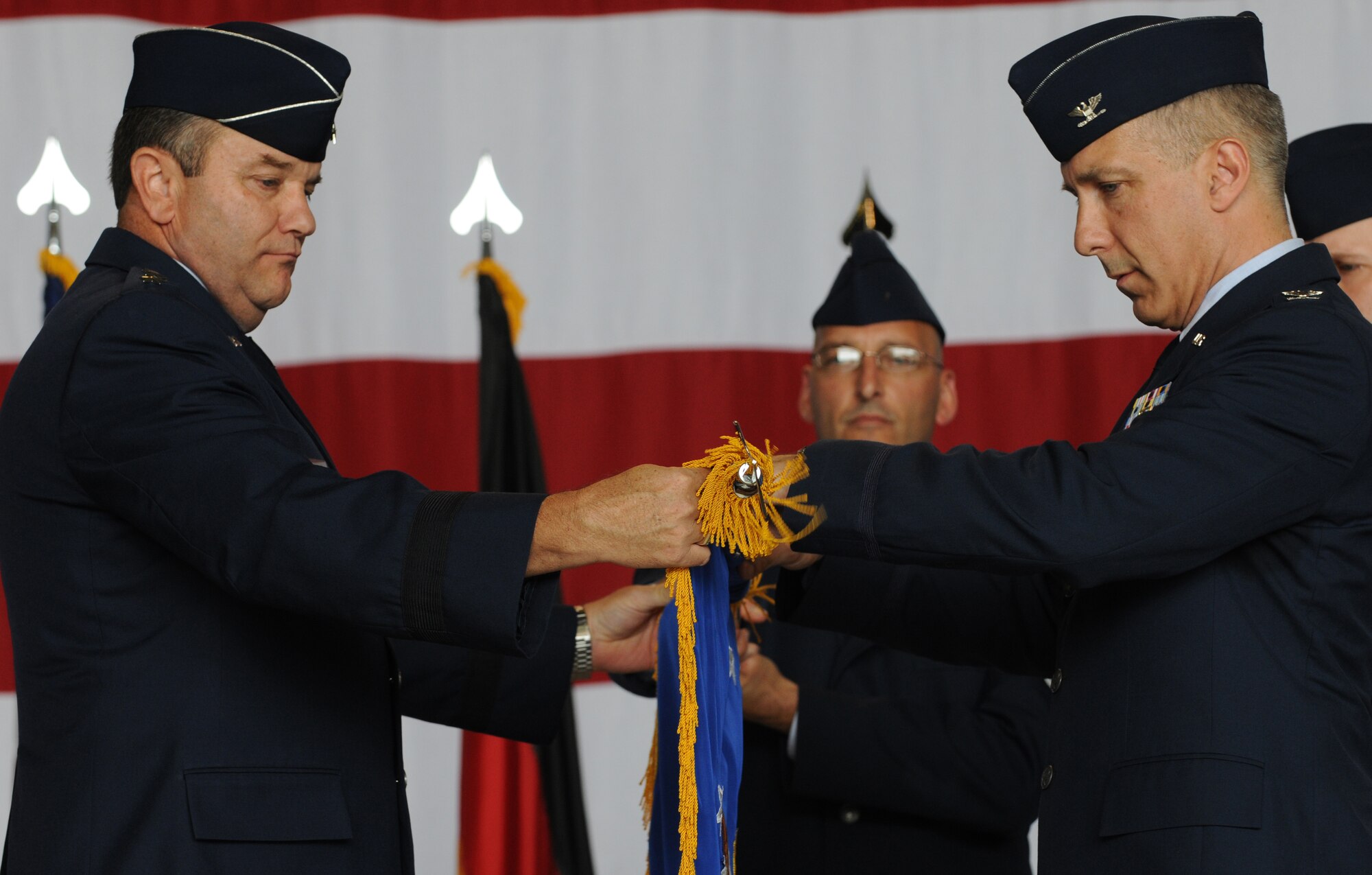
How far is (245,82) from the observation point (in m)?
1.72

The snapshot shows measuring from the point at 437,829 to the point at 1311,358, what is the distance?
2.40 m

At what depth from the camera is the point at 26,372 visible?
1600 millimetres

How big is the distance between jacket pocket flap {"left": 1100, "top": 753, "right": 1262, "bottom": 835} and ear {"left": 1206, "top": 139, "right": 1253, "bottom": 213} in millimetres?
642

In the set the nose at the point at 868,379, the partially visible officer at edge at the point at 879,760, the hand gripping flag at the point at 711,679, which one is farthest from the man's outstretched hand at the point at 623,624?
the nose at the point at 868,379

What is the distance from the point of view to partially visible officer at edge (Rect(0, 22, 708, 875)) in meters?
1.46

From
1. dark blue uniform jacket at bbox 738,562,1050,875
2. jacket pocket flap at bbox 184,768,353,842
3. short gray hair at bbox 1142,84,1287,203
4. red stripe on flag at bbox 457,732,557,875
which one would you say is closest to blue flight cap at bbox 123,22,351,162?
jacket pocket flap at bbox 184,768,353,842

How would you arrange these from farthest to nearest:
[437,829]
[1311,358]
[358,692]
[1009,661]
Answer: [437,829]
[1009,661]
[358,692]
[1311,358]

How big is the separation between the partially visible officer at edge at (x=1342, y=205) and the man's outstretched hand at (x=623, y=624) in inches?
49.2

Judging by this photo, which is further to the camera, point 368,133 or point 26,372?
point 368,133

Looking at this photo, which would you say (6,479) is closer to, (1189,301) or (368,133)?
(1189,301)

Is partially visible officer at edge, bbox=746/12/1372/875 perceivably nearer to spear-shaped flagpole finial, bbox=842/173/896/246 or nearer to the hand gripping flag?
the hand gripping flag

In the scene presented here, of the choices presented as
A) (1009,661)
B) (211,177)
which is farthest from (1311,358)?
(211,177)

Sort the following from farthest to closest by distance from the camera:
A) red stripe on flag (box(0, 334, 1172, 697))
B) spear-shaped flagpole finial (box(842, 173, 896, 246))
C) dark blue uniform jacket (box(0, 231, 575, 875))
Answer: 1. red stripe on flag (box(0, 334, 1172, 697))
2. spear-shaped flagpole finial (box(842, 173, 896, 246))
3. dark blue uniform jacket (box(0, 231, 575, 875))

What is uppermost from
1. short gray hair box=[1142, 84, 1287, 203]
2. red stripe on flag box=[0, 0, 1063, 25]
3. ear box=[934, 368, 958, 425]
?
red stripe on flag box=[0, 0, 1063, 25]
